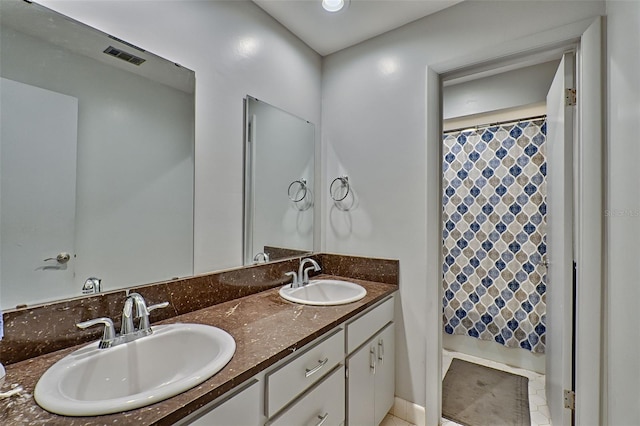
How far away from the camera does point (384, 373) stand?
5.60 feet

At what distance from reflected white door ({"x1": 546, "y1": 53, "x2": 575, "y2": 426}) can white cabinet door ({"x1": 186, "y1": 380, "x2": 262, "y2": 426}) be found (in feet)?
4.97

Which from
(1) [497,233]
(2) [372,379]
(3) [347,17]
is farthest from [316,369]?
(1) [497,233]

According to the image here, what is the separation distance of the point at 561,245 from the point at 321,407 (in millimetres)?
1448

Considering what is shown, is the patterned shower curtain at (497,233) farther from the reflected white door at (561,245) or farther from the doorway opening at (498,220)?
the reflected white door at (561,245)

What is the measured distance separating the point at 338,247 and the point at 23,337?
1631mm

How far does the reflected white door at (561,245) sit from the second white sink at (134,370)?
1.60 metres

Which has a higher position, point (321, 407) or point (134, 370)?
point (134, 370)

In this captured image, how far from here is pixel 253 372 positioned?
2.86ft

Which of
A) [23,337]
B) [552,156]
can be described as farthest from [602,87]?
[23,337]

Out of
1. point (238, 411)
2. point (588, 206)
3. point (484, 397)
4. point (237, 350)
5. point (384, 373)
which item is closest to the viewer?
point (238, 411)

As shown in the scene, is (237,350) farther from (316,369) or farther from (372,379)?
(372,379)

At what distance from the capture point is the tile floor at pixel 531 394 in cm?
181

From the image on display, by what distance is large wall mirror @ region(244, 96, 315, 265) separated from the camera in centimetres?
172

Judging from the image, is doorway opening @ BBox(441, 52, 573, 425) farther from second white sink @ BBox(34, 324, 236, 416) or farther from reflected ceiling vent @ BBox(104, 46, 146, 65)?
reflected ceiling vent @ BBox(104, 46, 146, 65)
